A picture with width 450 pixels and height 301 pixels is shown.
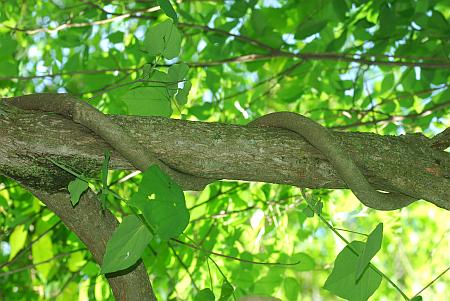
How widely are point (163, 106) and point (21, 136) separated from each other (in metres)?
0.29

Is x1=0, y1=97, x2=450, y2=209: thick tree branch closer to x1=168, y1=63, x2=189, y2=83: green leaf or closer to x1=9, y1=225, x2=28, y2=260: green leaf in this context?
x1=168, y1=63, x2=189, y2=83: green leaf

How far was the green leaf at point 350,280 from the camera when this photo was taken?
908 millimetres

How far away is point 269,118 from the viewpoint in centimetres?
95

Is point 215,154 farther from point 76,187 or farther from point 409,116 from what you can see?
point 409,116

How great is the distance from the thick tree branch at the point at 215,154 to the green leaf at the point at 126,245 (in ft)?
0.37

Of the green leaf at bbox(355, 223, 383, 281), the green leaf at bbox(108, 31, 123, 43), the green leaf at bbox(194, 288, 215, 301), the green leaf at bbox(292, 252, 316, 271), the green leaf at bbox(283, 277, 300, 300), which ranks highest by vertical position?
the green leaf at bbox(355, 223, 383, 281)

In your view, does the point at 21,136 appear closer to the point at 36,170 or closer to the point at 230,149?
the point at 36,170

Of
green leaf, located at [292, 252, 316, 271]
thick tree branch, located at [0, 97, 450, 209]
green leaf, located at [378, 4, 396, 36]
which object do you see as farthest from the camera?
green leaf, located at [378, 4, 396, 36]

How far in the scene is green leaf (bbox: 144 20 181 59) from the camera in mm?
1002

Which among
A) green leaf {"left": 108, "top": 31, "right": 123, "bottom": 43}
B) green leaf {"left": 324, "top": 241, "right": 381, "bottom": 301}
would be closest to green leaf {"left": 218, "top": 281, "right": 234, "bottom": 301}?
green leaf {"left": 324, "top": 241, "right": 381, "bottom": 301}

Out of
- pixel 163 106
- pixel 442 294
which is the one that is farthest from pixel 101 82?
pixel 442 294

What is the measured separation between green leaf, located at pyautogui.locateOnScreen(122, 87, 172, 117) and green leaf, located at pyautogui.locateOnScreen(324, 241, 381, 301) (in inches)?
15.4

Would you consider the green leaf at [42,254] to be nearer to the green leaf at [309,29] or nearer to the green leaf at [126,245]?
the green leaf at [309,29]

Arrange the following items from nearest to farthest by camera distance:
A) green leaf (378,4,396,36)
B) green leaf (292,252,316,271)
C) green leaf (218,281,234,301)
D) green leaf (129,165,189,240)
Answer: green leaf (129,165,189,240), green leaf (218,281,234,301), green leaf (292,252,316,271), green leaf (378,4,396,36)
